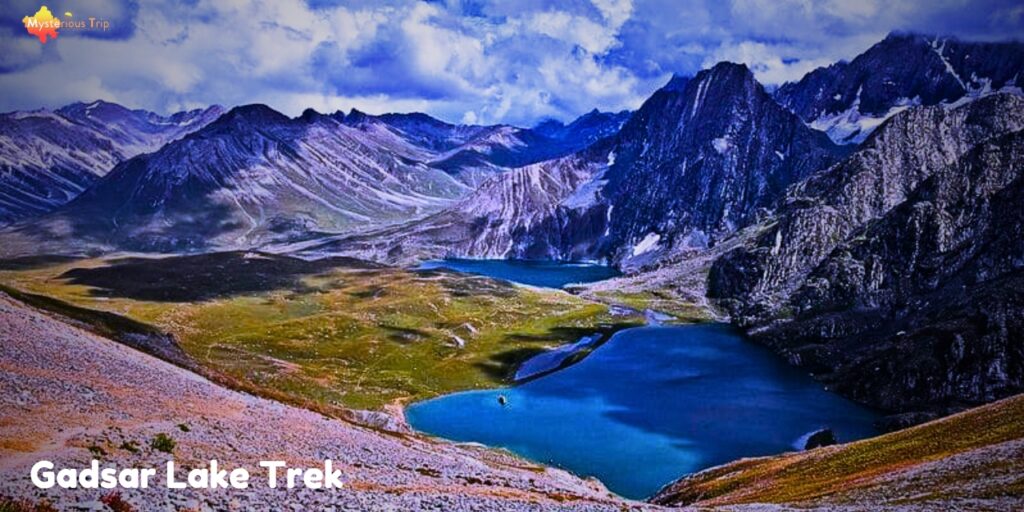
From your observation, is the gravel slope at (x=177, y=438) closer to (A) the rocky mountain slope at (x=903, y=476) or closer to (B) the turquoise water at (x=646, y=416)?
(A) the rocky mountain slope at (x=903, y=476)

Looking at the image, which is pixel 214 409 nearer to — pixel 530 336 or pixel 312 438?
pixel 312 438

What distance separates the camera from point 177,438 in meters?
42.3

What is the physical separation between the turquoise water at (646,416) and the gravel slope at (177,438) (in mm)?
43427

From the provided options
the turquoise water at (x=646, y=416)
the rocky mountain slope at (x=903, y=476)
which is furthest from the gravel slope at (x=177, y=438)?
the turquoise water at (x=646, y=416)

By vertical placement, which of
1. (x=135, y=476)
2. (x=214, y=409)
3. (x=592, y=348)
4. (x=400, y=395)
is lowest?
(x=135, y=476)

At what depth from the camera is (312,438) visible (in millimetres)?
53781

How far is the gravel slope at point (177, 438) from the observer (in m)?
33.4

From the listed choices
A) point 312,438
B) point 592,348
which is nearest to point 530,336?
point 592,348

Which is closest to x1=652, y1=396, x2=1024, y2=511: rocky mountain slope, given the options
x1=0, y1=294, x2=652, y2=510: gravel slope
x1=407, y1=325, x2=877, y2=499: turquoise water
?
x1=0, y1=294, x2=652, y2=510: gravel slope

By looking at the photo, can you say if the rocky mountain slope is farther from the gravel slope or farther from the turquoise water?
the turquoise water

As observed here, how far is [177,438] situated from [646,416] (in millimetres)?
98939

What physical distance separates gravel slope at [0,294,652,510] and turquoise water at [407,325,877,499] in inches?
1710

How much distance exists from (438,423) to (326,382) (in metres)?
26.8

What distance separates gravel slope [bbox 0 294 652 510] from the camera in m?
33.4
